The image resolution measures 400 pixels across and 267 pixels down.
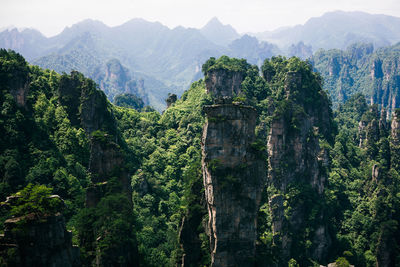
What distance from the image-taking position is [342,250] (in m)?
73.4

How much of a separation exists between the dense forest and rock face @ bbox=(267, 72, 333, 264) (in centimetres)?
22

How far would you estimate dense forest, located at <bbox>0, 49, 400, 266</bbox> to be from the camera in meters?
43.7

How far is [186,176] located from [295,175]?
29216 mm

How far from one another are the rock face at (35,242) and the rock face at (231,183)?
18.2 metres

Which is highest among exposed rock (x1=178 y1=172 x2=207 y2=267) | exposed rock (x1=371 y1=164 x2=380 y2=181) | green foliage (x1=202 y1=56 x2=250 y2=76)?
green foliage (x1=202 y1=56 x2=250 y2=76)

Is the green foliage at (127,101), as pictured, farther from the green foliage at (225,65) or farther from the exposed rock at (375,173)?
the exposed rock at (375,173)

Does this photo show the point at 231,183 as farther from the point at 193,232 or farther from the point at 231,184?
the point at 193,232

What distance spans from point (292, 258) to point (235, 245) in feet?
90.5

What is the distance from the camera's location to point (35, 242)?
34.1 meters

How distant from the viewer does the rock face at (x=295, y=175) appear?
72.7 meters

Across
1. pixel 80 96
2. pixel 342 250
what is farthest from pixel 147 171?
pixel 342 250

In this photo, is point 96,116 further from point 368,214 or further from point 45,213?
point 368,214

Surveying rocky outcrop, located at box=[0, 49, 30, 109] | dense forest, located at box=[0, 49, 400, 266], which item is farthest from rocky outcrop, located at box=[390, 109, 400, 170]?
rocky outcrop, located at box=[0, 49, 30, 109]

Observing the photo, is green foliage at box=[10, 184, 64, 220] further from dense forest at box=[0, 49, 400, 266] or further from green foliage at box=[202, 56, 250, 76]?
green foliage at box=[202, 56, 250, 76]
